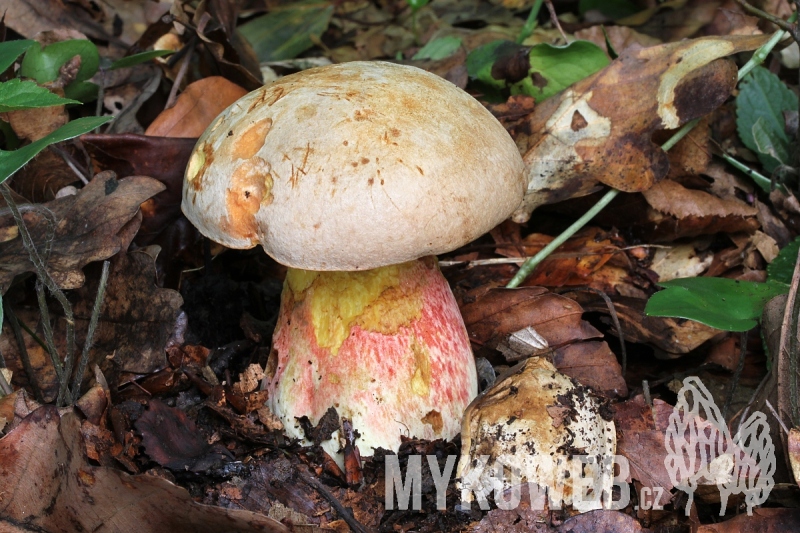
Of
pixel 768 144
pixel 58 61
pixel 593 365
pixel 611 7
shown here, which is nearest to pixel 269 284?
pixel 58 61

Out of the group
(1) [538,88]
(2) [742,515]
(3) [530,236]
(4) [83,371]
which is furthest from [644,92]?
(4) [83,371]

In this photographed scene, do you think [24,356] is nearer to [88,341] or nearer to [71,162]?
[88,341]

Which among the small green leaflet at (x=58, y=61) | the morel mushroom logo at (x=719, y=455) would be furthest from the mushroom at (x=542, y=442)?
the small green leaflet at (x=58, y=61)

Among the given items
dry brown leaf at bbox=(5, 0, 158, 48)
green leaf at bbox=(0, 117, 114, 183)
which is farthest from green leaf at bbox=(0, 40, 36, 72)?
dry brown leaf at bbox=(5, 0, 158, 48)

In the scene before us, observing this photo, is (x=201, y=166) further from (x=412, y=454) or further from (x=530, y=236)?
(x=530, y=236)

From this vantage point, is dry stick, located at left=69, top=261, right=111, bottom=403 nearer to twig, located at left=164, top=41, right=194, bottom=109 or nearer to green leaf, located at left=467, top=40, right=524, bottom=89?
twig, located at left=164, top=41, right=194, bottom=109

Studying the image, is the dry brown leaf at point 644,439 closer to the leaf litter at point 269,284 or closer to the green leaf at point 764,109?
the leaf litter at point 269,284
